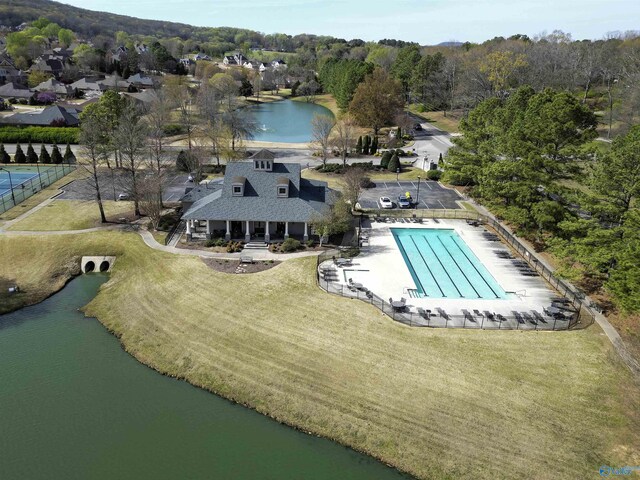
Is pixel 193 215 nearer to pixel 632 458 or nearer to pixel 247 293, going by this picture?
pixel 247 293

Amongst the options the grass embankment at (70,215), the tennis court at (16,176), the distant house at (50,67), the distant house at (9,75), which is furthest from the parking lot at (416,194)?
the distant house at (50,67)

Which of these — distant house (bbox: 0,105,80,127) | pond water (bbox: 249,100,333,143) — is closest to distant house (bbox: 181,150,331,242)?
pond water (bbox: 249,100,333,143)

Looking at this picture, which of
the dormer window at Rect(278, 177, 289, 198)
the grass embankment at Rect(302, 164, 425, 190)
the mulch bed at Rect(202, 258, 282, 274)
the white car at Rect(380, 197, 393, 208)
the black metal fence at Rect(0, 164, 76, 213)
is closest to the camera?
the mulch bed at Rect(202, 258, 282, 274)

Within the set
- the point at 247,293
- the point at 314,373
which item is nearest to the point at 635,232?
the point at 314,373

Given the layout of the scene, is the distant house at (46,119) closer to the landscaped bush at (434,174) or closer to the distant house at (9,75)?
the distant house at (9,75)

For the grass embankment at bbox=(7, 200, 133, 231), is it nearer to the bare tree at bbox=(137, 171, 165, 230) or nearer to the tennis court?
the bare tree at bbox=(137, 171, 165, 230)

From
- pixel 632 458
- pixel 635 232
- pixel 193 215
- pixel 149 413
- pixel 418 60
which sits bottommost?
pixel 149 413

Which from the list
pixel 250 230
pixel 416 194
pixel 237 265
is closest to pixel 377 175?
pixel 416 194
